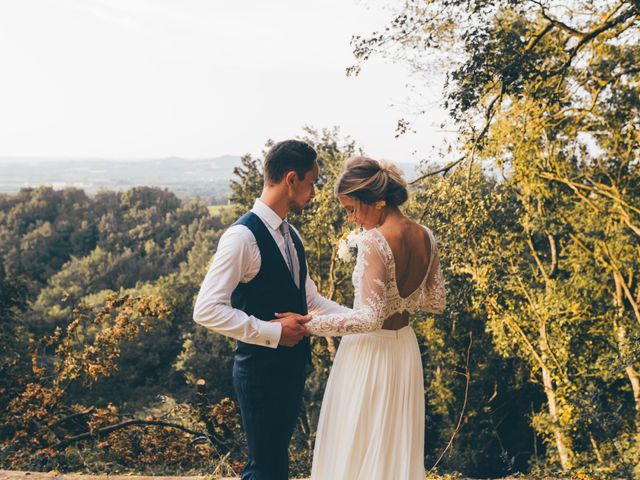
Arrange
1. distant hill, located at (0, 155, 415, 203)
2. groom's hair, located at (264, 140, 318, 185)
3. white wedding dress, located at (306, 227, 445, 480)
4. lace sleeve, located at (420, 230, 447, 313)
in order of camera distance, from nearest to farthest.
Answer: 1. groom's hair, located at (264, 140, 318, 185)
2. white wedding dress, located at (306, 227, 445, 480)
3. lace sleeve, located at (420, 230, 447, 313)
4. distant hill, located at (0, 155, 415, 203)

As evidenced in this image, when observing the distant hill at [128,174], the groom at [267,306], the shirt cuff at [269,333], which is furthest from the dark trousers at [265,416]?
the distant hill at [128,174]

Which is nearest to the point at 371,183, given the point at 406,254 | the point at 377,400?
the point at 406,254

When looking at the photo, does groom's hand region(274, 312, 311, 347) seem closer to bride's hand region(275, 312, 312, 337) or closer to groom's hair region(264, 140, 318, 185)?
bride's hand region(275, 312, 312, 337)

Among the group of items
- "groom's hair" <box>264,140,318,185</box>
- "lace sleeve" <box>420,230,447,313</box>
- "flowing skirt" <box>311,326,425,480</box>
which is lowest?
"flowing skirt" <box>311,326,425,480</box>

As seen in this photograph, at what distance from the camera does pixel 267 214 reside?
2500 millimetres

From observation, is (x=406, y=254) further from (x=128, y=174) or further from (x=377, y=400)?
(x=128, y=174)

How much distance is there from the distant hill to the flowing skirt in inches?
1297

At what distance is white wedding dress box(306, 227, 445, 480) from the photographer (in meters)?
2.67

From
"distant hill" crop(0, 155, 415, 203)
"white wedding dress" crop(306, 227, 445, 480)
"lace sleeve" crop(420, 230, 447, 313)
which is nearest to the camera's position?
"white wedding dress" crop(306, 227, 445, 480)

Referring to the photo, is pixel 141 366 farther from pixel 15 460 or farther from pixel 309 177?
pixel 309 177

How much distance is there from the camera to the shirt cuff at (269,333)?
234cm

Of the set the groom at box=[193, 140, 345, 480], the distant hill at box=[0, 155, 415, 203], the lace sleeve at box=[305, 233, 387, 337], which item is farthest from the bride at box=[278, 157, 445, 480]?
the distant hill at box=[0, 155, 415, 203]

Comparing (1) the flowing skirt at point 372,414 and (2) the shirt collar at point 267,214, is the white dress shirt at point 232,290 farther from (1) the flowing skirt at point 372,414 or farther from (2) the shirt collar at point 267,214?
(1) the flowing skirt at point 372,414

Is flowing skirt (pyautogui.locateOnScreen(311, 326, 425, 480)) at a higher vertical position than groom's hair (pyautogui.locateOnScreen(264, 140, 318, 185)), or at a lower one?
lower
